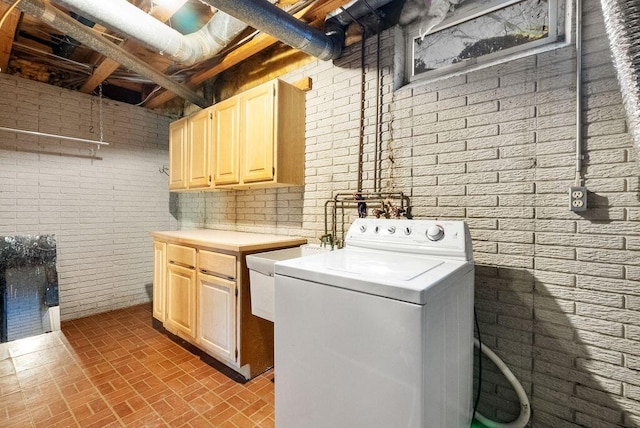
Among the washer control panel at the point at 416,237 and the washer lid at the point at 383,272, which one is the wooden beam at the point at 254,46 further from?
the washer lid at the point at 383,272

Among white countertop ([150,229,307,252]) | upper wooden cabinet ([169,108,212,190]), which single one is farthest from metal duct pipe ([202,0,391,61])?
white countertop ([150,229,307,252])

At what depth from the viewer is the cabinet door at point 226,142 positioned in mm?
2877

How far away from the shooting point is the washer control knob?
5.14 ft

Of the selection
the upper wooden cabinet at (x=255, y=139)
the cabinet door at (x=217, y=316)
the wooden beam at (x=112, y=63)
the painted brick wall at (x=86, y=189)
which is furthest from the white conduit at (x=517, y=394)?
the painted brick wall at (x=86, y=189)

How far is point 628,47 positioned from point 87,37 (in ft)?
11.1

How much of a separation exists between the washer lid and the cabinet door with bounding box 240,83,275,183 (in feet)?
4.31

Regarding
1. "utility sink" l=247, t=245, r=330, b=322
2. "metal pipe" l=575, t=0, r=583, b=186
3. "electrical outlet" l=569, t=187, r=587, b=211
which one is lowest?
"utility sink" l=247, t=245, r=330, b=322

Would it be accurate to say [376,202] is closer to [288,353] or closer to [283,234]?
[283,234]

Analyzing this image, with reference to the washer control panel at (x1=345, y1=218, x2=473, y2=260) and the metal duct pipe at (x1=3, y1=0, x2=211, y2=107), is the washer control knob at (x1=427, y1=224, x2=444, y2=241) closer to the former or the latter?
the washer control panel at (x1=345, y1=218, x2=473, y2=260)

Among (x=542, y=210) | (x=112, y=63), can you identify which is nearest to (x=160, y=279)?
(x=112, y=63)

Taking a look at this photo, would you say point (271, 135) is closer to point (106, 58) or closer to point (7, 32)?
point (106, 58)

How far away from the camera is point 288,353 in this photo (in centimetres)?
137

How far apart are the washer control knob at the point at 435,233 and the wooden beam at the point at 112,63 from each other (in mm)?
2360

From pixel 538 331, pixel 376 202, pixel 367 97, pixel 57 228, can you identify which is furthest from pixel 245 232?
pixel 538 331
